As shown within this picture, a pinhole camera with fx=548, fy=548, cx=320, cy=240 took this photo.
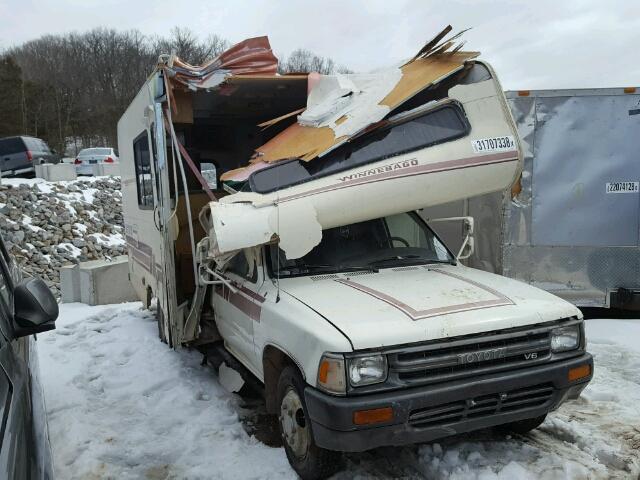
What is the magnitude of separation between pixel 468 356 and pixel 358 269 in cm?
128

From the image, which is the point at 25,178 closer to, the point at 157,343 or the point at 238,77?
the point at 157,343

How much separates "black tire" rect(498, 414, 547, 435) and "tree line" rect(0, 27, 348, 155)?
3111 cm

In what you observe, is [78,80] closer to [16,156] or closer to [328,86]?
[16,156]

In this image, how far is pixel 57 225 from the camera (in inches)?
736

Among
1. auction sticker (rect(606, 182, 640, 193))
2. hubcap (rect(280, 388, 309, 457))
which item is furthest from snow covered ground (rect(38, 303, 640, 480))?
auction sticker (rect(606, 182, 640, 193))

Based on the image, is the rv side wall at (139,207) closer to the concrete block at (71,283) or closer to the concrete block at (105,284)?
the concrete block at (105,284)

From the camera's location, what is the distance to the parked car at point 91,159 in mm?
26845

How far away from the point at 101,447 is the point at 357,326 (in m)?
2.34

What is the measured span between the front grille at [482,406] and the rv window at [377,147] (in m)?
1.91

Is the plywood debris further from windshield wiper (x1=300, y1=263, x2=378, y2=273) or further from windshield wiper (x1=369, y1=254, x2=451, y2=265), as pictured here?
windshield wiper (x1=369, y1=254, x2=451, y2=265)

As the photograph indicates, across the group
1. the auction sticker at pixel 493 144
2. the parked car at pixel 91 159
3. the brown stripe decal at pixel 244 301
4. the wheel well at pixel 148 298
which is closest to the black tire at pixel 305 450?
the brown stripe decal at pixel 244 301

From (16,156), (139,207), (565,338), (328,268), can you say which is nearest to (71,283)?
(139,207)

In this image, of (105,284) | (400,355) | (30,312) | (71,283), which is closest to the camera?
(30,312)

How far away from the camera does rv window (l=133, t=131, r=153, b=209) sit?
6.15 m
